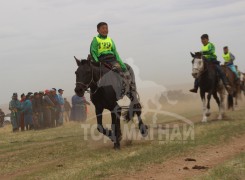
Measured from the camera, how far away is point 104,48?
38.8 feet

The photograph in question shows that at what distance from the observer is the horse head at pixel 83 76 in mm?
10667

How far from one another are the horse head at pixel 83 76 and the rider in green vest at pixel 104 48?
720 millimetres

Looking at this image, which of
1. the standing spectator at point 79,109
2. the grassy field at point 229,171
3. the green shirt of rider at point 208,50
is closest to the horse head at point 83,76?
the grassy field at point 229,171

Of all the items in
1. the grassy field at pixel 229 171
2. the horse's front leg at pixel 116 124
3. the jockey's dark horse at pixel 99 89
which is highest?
the jockey's dark horse at pixel 99 89

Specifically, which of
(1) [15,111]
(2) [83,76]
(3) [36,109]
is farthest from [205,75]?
(1) [15,111]

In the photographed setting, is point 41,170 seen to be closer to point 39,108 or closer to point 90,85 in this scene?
point 90,85

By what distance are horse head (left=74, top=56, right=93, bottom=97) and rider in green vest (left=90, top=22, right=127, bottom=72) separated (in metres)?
0.72

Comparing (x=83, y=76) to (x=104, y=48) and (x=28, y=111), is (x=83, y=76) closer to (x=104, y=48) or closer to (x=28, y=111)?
(x=104, y=48)

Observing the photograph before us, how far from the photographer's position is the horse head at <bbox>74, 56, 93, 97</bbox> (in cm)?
1067

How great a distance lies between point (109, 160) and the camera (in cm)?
999

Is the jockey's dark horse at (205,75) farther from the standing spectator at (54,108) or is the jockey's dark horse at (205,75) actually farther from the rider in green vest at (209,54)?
the standing spectator at (54,108)

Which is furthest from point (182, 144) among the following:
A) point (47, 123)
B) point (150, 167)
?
point (47, 123)

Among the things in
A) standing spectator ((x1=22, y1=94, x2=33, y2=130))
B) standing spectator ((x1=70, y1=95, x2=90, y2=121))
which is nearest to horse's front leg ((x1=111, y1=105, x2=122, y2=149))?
standing spectator ((x1=22, y1=94, x2=33, y2=130))

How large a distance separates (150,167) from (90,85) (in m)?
3.13
